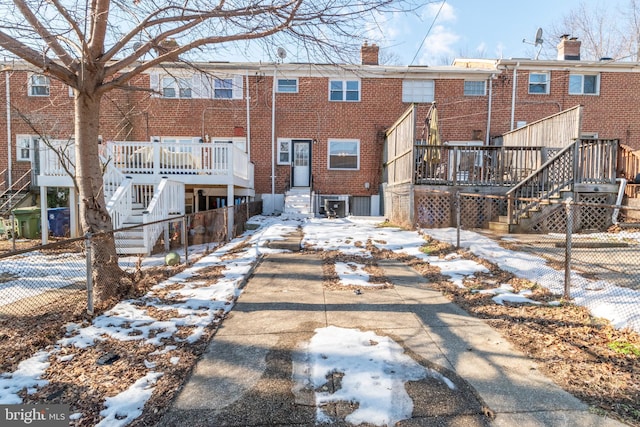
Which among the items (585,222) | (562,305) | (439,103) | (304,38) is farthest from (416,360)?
(439,103)

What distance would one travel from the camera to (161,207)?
972 centimetres

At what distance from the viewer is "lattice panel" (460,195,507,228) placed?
10.2 m

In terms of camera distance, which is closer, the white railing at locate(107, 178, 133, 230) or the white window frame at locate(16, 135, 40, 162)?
the white railing at locate(107, 178, 133, 230)

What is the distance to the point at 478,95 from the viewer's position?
1548cm

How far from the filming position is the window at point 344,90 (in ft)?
51.2

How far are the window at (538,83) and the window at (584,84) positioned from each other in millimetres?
1028

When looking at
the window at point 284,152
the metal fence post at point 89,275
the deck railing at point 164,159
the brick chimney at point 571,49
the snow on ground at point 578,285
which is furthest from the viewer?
the brick chimney at point 571,49

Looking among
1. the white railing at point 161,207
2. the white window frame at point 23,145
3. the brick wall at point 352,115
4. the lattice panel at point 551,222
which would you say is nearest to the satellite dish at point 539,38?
the brick wall at point 352,115

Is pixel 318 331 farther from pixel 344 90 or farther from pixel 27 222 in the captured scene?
pixel 344 90

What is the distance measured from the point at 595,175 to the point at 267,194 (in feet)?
37.3

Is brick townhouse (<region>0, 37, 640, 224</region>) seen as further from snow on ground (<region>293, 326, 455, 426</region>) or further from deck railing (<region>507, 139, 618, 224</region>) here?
snow on ground (<region>293, 326, 455, 426</region>)

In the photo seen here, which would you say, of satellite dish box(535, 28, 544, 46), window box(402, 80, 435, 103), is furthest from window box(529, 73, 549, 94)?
window box(402, 80, 435, 103)

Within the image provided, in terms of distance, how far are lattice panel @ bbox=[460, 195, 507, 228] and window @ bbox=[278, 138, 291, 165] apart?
8.06 metres

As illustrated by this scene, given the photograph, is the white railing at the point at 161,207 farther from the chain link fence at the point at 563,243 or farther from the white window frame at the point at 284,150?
the chain link fence at the point at 563,243
